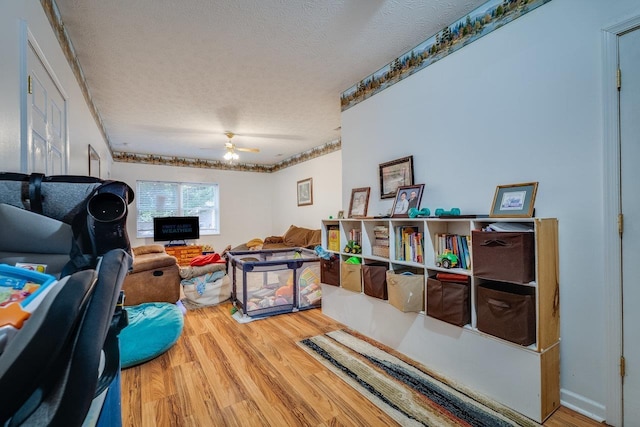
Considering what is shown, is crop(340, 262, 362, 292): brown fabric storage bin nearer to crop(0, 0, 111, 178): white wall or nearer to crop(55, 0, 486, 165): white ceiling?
crop(55, 0, 486, 165): white ceiling

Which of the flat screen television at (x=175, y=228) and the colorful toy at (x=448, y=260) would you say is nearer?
the colorful toy at (x=448, y=260)

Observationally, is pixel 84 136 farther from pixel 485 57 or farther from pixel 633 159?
pixel 633 159

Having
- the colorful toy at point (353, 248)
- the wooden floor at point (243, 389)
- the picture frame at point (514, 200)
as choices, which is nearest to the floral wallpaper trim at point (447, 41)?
the picture frame at point (514, 200)

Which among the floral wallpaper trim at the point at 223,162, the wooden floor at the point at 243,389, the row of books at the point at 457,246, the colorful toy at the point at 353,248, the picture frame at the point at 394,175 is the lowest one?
the wooden floor at the point at 243,389

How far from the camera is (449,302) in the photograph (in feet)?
6.06

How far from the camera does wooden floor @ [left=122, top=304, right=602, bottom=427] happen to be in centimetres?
154

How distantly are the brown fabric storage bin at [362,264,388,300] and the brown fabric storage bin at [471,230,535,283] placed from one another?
757 millimetres

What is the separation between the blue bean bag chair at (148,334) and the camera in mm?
2068

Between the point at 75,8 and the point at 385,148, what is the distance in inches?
95.5

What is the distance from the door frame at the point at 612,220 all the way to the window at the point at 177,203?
632 cm

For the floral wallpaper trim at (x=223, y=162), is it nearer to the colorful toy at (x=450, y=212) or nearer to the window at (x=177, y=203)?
the window at (x=177, y=203)

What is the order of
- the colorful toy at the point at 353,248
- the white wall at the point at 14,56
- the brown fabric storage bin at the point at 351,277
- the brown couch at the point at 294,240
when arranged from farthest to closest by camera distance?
1. the brown couch at the point at 294,240
2. the colorful toy at the point at 353,248
3. the brown fabric storage bin at the point at 351,277
4. the white wall at the point at 14,56

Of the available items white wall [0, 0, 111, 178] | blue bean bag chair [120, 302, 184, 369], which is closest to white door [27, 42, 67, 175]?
white wall [0, 0, 111, 178]

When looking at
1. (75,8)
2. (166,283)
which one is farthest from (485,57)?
(166,283)
